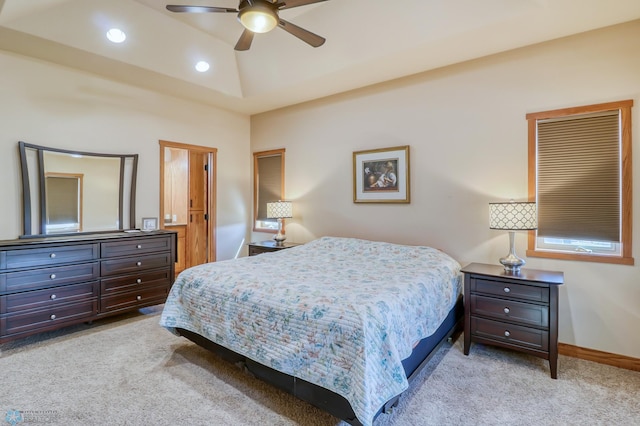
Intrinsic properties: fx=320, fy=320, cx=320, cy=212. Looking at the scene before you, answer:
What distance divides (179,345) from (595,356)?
3579 millimetres

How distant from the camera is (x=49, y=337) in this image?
308 centimetres

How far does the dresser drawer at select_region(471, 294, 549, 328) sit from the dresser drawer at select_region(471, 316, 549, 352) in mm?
48

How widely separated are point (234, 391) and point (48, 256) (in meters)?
2.23

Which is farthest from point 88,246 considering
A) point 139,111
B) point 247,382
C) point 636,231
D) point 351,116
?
point 636,231

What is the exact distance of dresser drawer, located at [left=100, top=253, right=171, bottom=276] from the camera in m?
3.36

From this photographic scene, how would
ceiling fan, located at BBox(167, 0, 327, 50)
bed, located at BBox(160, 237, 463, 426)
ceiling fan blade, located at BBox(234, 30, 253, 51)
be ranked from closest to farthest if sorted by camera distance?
bed, located at BBox(160, 237, 463, 426)
ceiling fan, located at BBox(167, 0, 327, 50)
ceiling fan blade, located at BBox(234, 30, 253, 51)

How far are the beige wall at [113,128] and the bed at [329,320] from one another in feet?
6.90

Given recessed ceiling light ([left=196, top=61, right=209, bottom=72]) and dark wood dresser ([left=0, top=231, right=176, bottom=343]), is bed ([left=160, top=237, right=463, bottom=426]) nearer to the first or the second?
dark wood dresser ([left=0, top=231, right=176, bottom=343])

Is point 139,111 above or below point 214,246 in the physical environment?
above

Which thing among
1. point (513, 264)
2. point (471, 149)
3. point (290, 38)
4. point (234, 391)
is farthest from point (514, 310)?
point (290, 38)

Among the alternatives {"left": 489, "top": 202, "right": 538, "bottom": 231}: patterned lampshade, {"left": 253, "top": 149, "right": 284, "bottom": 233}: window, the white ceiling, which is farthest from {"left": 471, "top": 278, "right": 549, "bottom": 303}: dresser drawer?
{"left": 253, "top": 149, "right": 284, "bottom": 233}: window

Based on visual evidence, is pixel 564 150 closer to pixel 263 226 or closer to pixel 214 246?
pixel 263 226

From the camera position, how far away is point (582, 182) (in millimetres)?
2734

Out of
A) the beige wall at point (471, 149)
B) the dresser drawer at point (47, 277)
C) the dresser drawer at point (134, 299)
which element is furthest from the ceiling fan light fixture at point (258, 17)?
the dresser drawer at point (134, 299)
